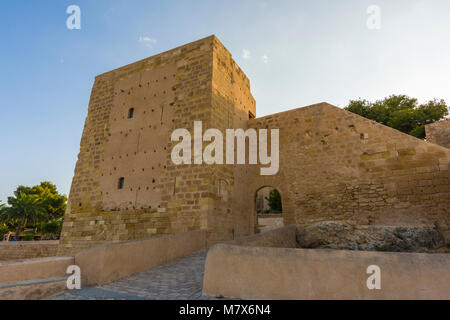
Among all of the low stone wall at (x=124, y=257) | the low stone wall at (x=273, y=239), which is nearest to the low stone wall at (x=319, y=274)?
the low stone wall at (x=273, y=239)

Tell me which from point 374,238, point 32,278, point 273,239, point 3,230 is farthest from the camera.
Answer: point 3,230

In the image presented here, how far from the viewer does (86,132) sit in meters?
11.5

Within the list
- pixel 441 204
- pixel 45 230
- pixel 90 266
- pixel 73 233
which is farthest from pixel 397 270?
pixel 45 230

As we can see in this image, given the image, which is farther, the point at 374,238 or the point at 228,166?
the point at 228,166

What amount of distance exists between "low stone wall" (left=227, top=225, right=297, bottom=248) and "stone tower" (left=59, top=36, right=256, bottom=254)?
2212 millimetres

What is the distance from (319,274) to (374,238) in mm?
3953

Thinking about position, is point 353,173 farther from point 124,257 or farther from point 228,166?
point 124,257

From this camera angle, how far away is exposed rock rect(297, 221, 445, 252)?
19.1ft

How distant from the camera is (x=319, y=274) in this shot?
287cm

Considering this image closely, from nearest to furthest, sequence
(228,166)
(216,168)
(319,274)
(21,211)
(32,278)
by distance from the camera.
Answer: (319,274)
(32,278)
(216,168)
(228,166)
(21,211)

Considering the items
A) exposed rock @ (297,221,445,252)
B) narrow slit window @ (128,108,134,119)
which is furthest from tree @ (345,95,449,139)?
narrow slit window @ (128,108,134,119)

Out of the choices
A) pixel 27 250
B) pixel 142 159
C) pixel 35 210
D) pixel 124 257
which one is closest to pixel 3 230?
pixel 35 210

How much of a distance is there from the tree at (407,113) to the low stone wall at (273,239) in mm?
15209

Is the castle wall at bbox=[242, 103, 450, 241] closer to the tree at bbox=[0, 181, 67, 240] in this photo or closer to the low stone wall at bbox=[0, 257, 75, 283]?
the low stone wall at bbox=[0, 257, 75, 283]
